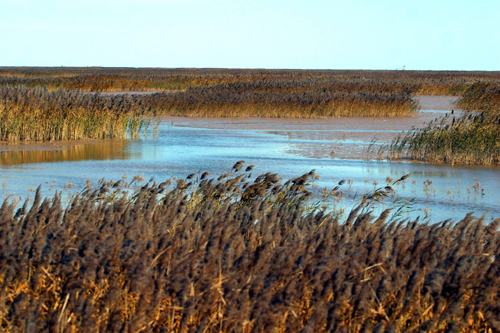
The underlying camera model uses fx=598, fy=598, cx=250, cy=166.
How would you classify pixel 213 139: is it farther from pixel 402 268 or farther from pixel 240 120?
pixel 402 268

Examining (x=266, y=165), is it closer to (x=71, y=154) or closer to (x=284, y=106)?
(x=71, y=154)

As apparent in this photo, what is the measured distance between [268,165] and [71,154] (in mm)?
5587

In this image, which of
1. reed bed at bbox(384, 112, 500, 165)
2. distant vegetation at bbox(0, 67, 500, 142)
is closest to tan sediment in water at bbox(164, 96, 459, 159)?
distant vegetation at bbox(0, 67, 500, 142)

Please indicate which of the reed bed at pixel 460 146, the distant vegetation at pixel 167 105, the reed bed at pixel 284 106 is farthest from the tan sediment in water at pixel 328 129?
the reed bed at pixel 460 146

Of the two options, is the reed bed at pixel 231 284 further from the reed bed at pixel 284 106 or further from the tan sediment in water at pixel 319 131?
the reed bed at pixel 284 106

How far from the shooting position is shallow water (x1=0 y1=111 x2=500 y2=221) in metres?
10.6

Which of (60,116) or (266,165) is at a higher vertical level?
(60,116)

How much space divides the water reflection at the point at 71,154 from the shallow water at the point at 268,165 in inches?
0.9

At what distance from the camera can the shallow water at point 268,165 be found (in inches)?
416

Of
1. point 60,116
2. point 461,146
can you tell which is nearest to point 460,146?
point 461,146

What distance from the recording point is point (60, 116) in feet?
61.2

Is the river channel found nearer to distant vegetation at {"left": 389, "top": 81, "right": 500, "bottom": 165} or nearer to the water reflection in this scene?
the water reflection

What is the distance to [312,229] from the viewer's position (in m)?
5.71

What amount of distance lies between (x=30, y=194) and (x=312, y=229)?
5641mm
